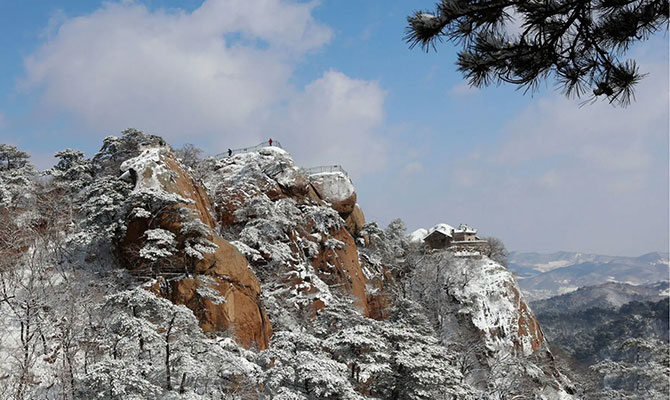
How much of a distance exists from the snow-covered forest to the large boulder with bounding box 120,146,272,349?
7 cm

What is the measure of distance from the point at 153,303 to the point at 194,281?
5124mm

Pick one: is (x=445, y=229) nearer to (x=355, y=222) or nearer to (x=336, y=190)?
(x=355, y=222)

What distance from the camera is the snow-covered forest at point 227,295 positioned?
13.4 meters

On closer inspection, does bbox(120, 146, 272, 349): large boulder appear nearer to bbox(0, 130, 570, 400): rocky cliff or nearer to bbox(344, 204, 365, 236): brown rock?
bbox(0, 130, 570, 400): rocky cliff

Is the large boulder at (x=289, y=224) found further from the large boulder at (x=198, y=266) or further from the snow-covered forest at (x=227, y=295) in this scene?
the large boulder at (x=198, y=266)

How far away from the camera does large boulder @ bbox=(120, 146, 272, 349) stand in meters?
18.3

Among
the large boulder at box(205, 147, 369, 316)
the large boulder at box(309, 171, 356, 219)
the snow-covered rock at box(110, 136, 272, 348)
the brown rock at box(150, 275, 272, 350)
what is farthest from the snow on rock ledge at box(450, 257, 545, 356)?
the brown rock at box(150, 275, 272, 350)

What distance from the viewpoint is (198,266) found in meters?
19.3

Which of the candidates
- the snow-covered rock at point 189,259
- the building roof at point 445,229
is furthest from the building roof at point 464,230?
the snow-covered rock at point 189,259

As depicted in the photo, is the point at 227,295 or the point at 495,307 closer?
the point at 227,295

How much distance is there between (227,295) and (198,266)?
1.86 metres

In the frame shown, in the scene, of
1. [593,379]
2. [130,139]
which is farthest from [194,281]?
[593,379]

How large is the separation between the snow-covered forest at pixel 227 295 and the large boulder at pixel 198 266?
0.07m

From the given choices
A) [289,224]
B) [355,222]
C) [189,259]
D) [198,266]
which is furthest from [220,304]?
[355,222]
